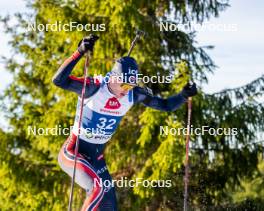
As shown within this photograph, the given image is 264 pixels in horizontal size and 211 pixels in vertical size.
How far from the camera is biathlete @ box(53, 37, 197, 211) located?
6254 millimetres

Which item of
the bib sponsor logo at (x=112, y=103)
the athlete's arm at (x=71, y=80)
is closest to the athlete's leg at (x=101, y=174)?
the bib sponsor logo at (x=112, y=103)

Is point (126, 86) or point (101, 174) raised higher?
point (126, 86)

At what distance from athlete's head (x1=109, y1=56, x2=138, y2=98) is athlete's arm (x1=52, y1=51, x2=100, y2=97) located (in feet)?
0.55

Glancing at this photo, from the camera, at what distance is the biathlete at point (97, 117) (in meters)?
6.25

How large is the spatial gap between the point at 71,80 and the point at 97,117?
48 cm

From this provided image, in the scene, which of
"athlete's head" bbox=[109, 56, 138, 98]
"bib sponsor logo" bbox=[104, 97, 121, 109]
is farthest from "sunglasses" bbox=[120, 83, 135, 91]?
"bib sponsor logo" bbox=[104, 97, 121, 109]

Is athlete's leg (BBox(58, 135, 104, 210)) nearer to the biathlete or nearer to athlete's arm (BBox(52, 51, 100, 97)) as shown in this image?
the biathlete

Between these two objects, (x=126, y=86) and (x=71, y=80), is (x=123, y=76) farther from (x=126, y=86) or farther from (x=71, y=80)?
(x=71, y=80)

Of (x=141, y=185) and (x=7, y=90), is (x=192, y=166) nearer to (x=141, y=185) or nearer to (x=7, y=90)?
(x=141, y=185)

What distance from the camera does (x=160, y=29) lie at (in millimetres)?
12461

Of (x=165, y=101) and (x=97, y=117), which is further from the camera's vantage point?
(x=165, y=101)

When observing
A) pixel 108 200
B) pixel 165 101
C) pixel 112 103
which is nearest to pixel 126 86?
pixel 112 103

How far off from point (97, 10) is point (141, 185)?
128 inches

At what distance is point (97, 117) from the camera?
652 cm
